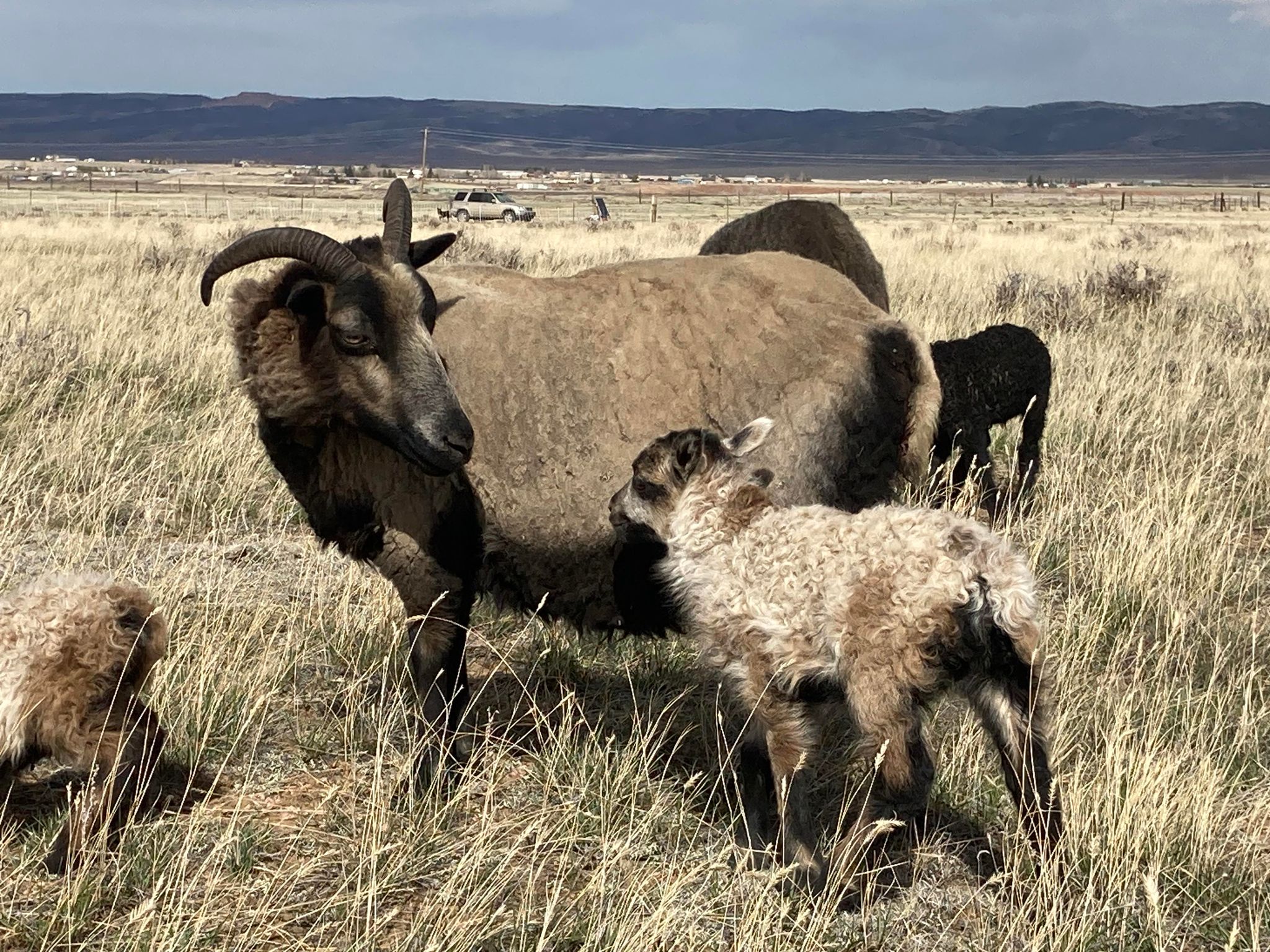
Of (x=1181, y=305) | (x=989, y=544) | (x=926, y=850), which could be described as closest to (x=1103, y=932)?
(x=926, y=850)

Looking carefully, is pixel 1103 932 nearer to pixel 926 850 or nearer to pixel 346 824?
pixel 926 850

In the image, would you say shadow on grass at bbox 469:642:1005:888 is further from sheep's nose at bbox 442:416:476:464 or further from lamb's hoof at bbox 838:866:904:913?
sheep's nose at bbox 442:416:476:464

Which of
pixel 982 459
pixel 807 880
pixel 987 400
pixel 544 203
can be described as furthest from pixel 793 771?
pixel 544 203

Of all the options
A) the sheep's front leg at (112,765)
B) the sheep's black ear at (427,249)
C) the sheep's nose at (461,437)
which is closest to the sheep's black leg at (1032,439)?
the sheep's black ear at (427,249)

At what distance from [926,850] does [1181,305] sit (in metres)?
15.0

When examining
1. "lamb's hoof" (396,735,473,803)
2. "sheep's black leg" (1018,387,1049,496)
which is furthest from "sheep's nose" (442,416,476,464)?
"sheep's black leg" (1018,387,1049,496)

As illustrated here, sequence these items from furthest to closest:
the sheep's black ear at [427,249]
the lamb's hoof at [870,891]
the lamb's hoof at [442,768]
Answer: the sheep's black ear at [427,249], the lamb's hoof at [442,768], the lamb's hoof at [870,891]

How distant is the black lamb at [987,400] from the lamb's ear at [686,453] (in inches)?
189

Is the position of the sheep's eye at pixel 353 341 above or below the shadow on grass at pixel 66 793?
above

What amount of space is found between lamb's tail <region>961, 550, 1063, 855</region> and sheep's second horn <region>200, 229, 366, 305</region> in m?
2.60

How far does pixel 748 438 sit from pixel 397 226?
170 centimetres

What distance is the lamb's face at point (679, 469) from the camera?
462 cm

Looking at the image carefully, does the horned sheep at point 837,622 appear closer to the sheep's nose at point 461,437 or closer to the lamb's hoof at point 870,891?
the lamb's hoof at point 870,891

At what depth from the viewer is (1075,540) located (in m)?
7.70
